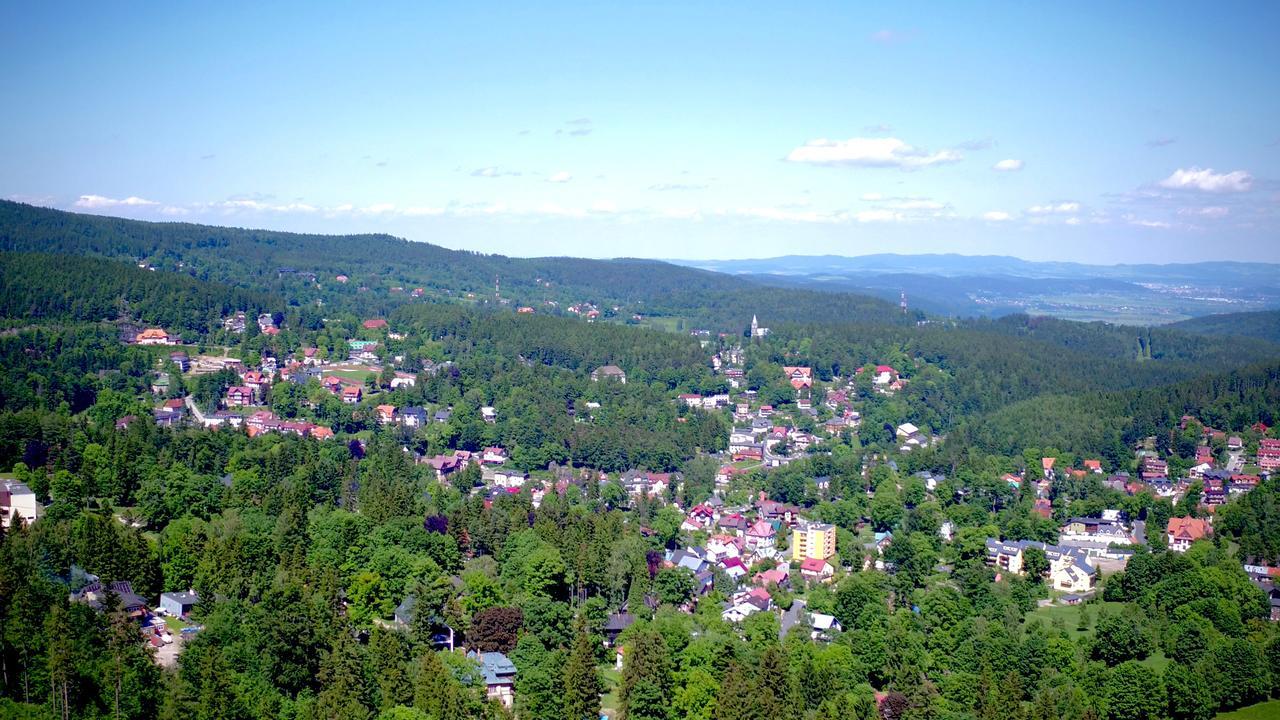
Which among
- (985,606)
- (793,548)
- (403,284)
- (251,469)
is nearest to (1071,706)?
(985,606)

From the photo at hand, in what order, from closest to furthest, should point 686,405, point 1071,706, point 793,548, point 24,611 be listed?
point 24,611
point 1071,706
point 793,548
point 686,405

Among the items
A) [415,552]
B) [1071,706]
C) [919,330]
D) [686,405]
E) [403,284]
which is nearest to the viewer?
[1071,706]

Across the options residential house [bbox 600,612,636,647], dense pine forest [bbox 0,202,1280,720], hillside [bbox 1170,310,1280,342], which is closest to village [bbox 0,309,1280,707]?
residential house [bbox 600,612,636,647]

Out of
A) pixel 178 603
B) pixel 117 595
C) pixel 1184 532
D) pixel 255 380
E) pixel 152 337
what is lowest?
pixel 1184 532

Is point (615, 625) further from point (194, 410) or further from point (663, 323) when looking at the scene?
point (663, 323)

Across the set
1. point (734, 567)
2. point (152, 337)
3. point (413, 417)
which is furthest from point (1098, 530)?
point (152, 337)

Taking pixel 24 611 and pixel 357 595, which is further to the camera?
pixel 357 595

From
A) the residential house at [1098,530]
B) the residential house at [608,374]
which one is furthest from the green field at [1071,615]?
the residential house at [608,374]

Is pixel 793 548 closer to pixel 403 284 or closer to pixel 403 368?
pixel 403 368
